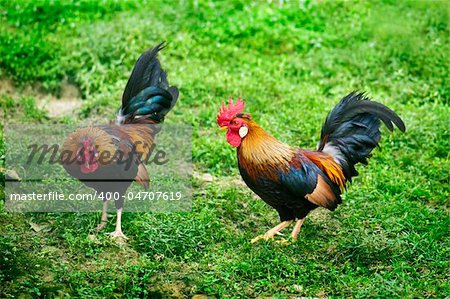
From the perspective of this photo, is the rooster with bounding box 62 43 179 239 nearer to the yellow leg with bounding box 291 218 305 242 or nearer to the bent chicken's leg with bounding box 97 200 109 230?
the bent chicken's leg with bounding box 97 200 109 230

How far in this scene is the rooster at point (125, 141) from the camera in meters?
5.98

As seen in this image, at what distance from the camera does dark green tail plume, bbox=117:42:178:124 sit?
6.54m

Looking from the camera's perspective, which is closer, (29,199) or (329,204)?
(329,204)

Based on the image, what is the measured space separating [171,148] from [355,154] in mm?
2609

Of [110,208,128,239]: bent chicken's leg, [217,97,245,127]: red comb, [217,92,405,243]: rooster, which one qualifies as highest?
[217,97,245,127]: red comb

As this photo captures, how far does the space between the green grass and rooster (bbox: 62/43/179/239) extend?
48 cm

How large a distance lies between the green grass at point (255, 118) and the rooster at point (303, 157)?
432mm

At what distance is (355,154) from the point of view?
6324 millimetres

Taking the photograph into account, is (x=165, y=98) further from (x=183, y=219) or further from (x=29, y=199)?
(x=29, y=199)

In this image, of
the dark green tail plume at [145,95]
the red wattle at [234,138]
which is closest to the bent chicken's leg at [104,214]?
the dark green tail plume at [145,95]

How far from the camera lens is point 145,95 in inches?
258

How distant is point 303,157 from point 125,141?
156 centimetres

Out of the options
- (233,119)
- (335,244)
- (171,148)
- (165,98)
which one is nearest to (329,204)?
(335,244)

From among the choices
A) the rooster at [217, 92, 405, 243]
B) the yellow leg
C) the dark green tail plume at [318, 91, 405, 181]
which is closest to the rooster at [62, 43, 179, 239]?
the rooster at [217, 92, 405, 243]
